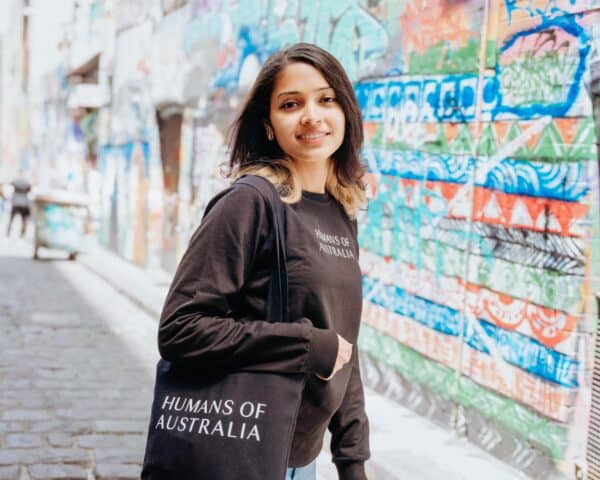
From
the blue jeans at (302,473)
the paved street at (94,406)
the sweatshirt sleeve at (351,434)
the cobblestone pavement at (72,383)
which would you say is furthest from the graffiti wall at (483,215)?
the blue jeans at (302,473)

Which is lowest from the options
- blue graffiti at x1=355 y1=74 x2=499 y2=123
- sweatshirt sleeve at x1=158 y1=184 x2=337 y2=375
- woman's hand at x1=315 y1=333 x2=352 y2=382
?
woman's hand at x1=315 y1=333 x2=352 y2=382

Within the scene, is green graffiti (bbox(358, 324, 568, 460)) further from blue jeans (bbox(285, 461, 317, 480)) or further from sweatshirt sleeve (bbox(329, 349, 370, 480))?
blue jeans (bbox(285, 461, 317, 480))

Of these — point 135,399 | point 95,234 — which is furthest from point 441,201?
point 95,234

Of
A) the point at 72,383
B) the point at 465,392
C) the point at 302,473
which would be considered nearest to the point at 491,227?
the point at 465,392

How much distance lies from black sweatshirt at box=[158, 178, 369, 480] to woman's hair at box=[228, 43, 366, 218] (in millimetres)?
113

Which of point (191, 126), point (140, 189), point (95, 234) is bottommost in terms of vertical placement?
point (95, 234)

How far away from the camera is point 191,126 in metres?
12.0

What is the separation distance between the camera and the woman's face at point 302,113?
2172 millimetres

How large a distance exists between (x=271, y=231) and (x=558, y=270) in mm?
2761

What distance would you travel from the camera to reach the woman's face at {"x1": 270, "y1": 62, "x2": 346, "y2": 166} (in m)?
2.17

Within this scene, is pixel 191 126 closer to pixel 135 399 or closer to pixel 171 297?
pixel 135 399

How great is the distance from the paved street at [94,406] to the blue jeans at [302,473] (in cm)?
224

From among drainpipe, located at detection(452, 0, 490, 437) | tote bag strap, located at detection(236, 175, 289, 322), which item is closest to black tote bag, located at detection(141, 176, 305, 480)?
tote bag strap, located at detection(236, 175, 289, 322)

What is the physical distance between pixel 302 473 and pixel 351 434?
0.23 metres
